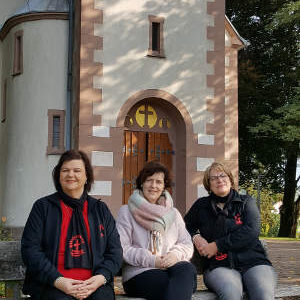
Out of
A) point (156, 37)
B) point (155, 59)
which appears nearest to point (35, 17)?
point (156, 37)

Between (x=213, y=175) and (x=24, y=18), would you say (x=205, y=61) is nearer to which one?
(x=24, y=18)

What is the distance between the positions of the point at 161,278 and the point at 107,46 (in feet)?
30.6

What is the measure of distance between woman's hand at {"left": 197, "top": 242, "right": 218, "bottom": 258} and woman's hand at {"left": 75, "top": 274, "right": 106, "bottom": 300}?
128cm

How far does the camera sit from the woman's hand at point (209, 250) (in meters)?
5.26

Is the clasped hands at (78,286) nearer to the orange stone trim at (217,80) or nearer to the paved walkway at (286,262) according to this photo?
the paved walkway at (286,262)

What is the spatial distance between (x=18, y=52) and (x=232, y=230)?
1069cm

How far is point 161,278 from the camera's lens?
15.5 ft

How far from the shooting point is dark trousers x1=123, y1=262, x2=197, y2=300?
4637 mm

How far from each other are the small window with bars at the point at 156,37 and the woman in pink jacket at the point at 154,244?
8.92 meters

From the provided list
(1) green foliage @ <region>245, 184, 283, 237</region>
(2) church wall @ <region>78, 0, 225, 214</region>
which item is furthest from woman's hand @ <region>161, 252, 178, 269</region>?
(1) green foliage @ <region>245, 184, 283, 237</region>

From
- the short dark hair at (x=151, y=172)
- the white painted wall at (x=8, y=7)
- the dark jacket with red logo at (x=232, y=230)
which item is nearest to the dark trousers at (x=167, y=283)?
the dark jacket with red logo at (x=232, y=230)

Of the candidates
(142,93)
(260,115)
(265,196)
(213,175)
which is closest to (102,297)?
(213,175)

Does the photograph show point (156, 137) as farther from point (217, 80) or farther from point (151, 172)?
point (151, 172)

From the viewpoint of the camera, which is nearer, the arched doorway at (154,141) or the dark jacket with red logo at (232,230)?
the dark jacket with red logo at (232,230)
